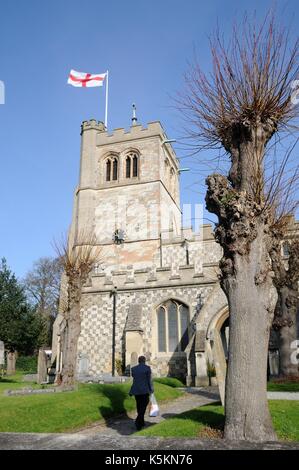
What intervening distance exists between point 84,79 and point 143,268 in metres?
14.4

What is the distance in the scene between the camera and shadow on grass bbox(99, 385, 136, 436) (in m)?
8.32

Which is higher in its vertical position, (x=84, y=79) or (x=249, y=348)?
(x=84, y=79)

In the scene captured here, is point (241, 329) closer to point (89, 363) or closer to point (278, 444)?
point (278, 444)

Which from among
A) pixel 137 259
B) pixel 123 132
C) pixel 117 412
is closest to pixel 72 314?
pixel 117 412

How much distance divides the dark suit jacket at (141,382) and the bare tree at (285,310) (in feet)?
24.4

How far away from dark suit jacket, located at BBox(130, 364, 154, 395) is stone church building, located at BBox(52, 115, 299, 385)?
4.78 ft

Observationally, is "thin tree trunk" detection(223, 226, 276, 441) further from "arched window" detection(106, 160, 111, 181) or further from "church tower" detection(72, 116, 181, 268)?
"arched window" detection(106, 160, 111, 181)

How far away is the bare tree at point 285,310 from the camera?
1366 centimetres

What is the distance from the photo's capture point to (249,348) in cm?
567

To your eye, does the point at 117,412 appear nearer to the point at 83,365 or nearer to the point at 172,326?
the point at 172,326

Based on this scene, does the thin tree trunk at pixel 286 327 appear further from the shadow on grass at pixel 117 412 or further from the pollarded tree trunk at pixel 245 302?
the pollarded tree trunk at pixel 245 302

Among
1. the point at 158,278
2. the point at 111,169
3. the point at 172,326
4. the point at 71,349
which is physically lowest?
the point at 71,349

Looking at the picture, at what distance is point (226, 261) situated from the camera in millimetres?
6426
